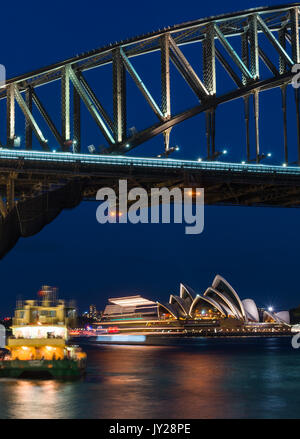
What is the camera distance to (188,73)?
52812mm

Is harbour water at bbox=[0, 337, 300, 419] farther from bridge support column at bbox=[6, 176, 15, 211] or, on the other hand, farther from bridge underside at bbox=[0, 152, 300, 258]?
bridge support column at bbox=[6, 176, 15, 211]

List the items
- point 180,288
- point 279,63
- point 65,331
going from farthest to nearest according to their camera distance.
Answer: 1. point 180,288
2. point 279,63
3. point 65,331

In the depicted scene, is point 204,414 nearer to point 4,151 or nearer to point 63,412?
point 63,412

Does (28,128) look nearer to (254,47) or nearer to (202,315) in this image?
(254,47)

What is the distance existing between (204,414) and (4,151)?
21467mm

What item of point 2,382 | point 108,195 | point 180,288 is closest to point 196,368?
point 108,195

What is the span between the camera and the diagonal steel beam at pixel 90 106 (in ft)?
164

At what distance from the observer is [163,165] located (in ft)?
156

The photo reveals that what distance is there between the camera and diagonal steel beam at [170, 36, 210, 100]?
52406mm

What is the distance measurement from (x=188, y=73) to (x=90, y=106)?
7.23 metres

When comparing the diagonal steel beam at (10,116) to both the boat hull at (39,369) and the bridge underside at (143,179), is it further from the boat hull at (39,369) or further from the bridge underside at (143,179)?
the boat hull at (39,369)

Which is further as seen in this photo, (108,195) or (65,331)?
(108,195)

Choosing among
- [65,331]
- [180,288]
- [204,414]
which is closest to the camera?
[204,414]

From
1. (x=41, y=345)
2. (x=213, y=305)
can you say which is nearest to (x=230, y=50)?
(x=41, y=345)
